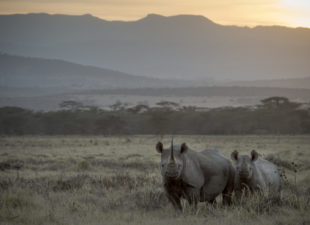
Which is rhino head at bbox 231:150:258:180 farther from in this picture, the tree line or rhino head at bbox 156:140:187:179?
the tree line

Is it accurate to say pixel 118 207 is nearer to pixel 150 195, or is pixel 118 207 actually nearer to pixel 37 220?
pixel 150 195

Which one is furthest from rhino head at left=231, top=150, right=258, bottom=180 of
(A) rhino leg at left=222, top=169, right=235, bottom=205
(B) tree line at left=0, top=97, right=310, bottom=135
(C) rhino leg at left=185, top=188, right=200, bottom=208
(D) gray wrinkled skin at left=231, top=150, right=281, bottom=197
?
(B) tree line at left=0, top=97, right=310, bottom=135

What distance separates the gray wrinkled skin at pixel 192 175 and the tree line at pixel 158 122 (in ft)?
153

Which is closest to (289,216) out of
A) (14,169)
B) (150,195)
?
(150,195)

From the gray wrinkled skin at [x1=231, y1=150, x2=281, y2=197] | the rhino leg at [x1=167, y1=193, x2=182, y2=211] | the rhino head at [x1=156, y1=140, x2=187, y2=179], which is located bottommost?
the rhino leg at [x1=167, y1=193, x2=182, y2=211]

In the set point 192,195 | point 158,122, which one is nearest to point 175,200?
point 192,195

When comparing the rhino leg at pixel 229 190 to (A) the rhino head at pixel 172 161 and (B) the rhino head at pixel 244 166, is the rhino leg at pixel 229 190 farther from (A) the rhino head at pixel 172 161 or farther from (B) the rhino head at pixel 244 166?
(A) the rhino head at pixel 172 161

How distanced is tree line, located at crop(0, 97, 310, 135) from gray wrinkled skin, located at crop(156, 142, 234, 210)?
153 ft

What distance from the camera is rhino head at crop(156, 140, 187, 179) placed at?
8.53 metres

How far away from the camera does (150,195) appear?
1026cm

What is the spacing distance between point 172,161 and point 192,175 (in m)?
0.61

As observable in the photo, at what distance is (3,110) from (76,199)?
5322cm

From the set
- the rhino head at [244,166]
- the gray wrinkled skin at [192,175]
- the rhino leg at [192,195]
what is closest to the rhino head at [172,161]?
the gray wrinkled skin at [192,175]

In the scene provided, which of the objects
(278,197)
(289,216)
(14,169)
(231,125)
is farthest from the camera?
(231,125)
